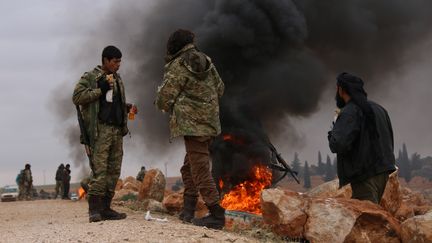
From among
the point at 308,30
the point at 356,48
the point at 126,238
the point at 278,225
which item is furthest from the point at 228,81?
the point at 126,238

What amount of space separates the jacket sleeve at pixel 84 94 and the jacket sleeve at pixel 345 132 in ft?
8.26

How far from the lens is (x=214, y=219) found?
487 cm

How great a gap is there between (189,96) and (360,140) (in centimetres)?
172

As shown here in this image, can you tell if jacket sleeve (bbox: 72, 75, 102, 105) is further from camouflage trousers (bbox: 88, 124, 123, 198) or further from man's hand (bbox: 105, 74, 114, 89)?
camouflage trousers (bbox: 88, 124, 123, 198)

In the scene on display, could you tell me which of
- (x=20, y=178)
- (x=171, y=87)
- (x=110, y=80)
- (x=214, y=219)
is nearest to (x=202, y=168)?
(x=214, y=219)

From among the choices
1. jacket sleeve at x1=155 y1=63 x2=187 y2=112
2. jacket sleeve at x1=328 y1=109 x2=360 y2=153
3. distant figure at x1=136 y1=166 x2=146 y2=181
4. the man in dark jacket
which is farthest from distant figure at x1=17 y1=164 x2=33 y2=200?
jacket sleeve at x1=328 y1=109 x2=360 y2=153

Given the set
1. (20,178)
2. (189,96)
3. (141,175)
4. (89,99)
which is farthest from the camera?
(20,178)

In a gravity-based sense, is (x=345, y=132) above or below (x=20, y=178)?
below

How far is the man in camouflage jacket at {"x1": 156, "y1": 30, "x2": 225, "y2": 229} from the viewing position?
4.84m

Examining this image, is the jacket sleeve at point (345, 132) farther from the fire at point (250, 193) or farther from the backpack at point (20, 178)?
the backpack at point (20, 178)

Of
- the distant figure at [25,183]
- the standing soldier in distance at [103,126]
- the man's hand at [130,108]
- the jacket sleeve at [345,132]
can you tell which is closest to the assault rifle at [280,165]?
the man's hand at [130,108]

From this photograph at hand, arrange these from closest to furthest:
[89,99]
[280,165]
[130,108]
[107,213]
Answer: [89,99] → [107,213] → [130,108] → [280,165]

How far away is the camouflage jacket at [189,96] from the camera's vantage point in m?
4.84

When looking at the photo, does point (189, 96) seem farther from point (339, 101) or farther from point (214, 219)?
point (339, 101)
